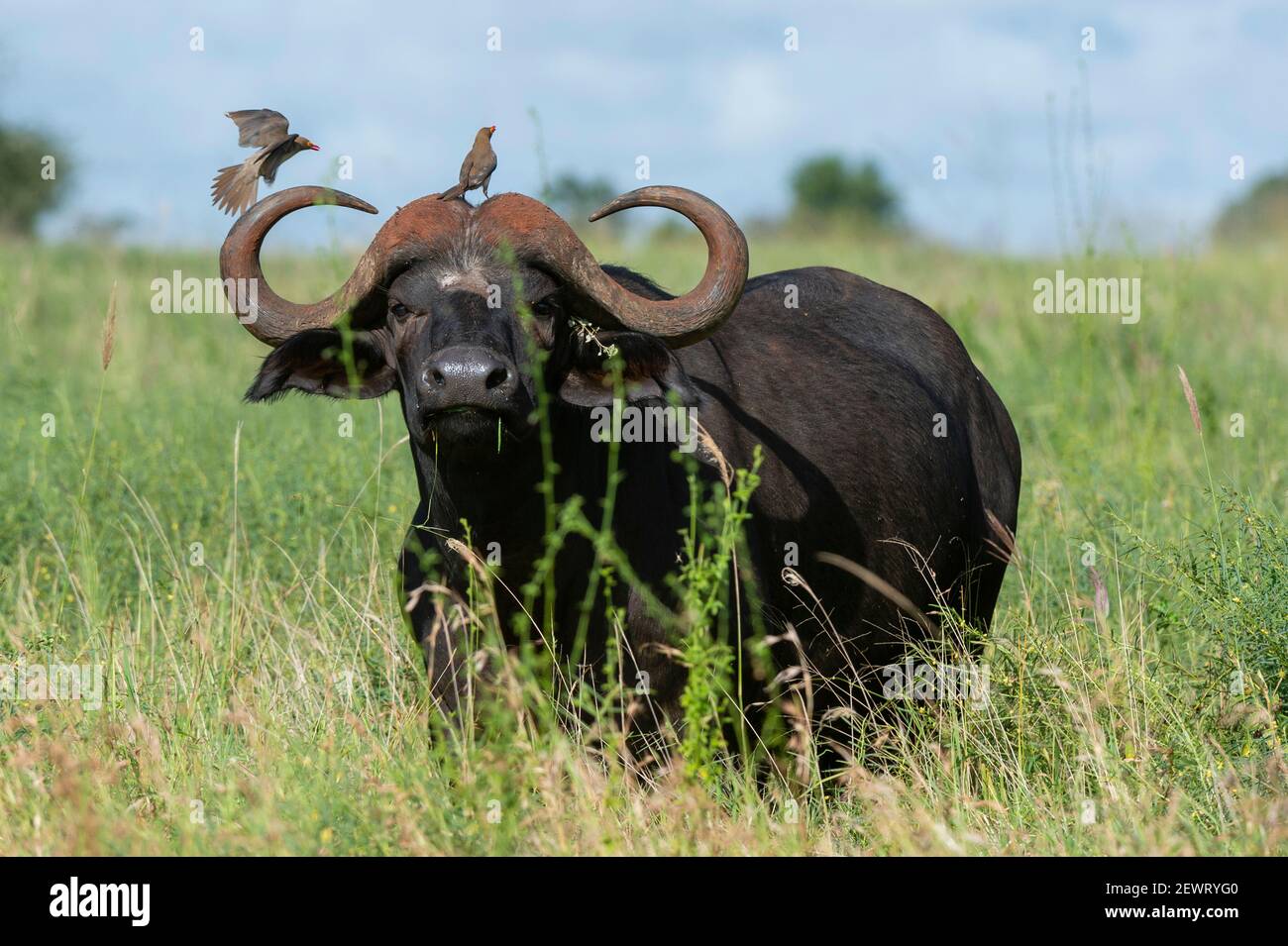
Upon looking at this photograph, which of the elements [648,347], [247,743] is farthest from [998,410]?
[247,743]

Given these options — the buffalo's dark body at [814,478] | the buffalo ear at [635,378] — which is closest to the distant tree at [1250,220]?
the buffalo's dark body at [814,478]

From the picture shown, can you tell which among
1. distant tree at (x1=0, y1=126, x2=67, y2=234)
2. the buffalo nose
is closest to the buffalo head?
the buffalo nose

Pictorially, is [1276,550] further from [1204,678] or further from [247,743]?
[247,743]

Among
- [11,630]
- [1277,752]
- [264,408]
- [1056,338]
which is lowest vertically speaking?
[1277,752]

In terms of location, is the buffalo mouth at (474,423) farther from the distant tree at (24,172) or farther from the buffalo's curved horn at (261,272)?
the distant tree at (24,172)

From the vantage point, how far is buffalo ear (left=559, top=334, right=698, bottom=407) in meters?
4.85

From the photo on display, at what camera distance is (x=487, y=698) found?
4828 millimetres

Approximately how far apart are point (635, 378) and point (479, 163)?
0.93m

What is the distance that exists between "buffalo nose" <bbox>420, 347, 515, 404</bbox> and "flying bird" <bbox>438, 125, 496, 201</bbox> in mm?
1076

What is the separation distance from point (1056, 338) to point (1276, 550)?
7066 mm

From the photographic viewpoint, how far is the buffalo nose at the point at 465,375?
4254mm

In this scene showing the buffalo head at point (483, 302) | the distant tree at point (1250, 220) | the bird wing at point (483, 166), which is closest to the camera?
the buffalo head at point (483, 302)

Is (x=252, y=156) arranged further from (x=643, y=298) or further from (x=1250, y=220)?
(x=1250, y=220)
